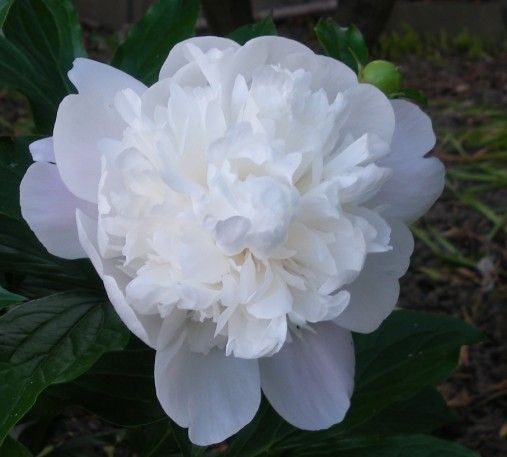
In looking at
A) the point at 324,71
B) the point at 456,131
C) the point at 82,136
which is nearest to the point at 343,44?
the point at 324,71

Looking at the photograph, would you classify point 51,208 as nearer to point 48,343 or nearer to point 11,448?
point 48,343

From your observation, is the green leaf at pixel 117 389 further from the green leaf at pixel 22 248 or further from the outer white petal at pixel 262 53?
the outer white petal at pixel 262 53

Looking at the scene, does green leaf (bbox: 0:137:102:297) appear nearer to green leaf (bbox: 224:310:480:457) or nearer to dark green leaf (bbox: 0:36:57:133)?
dark green leaf (bbox: 0:36:57:133)

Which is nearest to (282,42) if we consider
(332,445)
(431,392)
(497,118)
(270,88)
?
(270,88)

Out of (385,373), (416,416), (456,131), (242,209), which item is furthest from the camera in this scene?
(456,131)

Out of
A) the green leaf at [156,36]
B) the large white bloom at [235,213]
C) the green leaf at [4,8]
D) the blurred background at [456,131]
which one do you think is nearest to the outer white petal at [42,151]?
the large white bloom at [235,213]

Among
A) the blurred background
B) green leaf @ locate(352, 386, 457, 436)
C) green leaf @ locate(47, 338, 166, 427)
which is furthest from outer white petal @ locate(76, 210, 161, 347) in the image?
the blurred background
